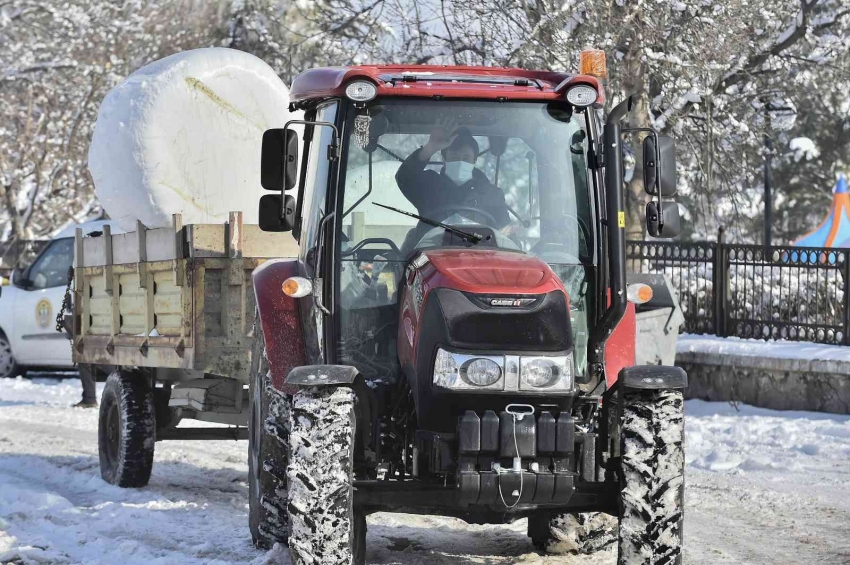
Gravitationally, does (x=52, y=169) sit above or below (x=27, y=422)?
above

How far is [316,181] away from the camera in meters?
6.07

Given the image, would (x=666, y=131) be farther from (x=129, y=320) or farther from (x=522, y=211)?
(x=522, y=211)

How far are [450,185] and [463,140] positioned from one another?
218 mm

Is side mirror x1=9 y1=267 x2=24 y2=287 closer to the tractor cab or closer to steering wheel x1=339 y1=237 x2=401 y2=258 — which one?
the tractor cab

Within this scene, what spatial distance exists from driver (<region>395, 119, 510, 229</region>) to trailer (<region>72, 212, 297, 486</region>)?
2777mm

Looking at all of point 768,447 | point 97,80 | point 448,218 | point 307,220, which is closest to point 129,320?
point 307,220

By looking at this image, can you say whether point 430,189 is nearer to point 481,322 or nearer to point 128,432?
point 481,322

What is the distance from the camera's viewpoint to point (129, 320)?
9516 mm

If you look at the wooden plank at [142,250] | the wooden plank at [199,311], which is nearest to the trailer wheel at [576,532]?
the wooden plank at [199,311]

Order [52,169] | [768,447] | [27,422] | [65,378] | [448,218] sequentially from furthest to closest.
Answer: [52,169] < [65,378] < [27,422] < [768,447] < [448,218]

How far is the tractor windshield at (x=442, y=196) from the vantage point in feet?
18.9

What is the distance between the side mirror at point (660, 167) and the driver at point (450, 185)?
0.66 m

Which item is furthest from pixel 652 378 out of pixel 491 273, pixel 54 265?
pixel 54 265

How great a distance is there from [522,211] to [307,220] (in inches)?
42.3
